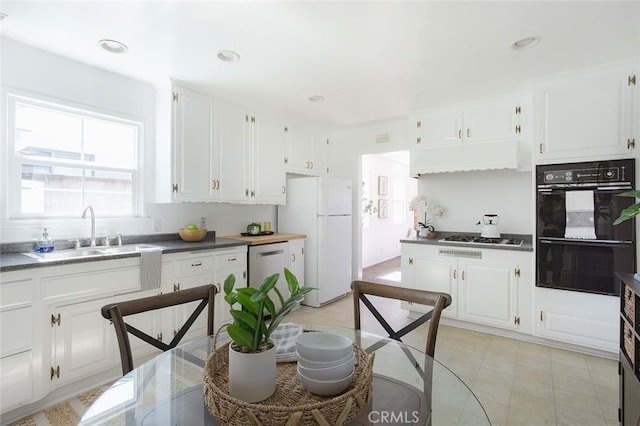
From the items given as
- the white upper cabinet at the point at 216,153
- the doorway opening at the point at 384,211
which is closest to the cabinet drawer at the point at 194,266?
the white upper cabinet at the point at 216,153

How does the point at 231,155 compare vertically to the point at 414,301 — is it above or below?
above

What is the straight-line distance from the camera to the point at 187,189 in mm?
3176

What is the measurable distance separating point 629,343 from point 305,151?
3815 millimetres

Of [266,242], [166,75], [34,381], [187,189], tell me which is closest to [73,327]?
[34,381]

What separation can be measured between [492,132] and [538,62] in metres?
0.88

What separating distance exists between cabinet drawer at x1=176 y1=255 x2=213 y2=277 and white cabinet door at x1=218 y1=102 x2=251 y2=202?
29.9 inches

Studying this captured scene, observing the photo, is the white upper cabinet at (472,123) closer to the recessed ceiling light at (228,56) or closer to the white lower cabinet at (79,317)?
the recessed ceiling light at (228,56)

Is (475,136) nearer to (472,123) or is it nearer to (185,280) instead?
(472,123)

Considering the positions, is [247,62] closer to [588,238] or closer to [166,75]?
[166,75]

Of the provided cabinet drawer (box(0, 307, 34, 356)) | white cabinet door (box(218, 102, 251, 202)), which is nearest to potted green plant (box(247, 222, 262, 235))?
white cabinet door (box(218, 102, 251, 202))

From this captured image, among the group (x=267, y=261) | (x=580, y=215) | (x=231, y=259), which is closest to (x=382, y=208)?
(x=267, y=261)

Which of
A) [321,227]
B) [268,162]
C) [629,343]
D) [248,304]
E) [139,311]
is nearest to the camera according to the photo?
[248,304]

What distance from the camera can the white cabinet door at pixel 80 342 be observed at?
6.84ft

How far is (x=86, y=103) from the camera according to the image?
109 inches
